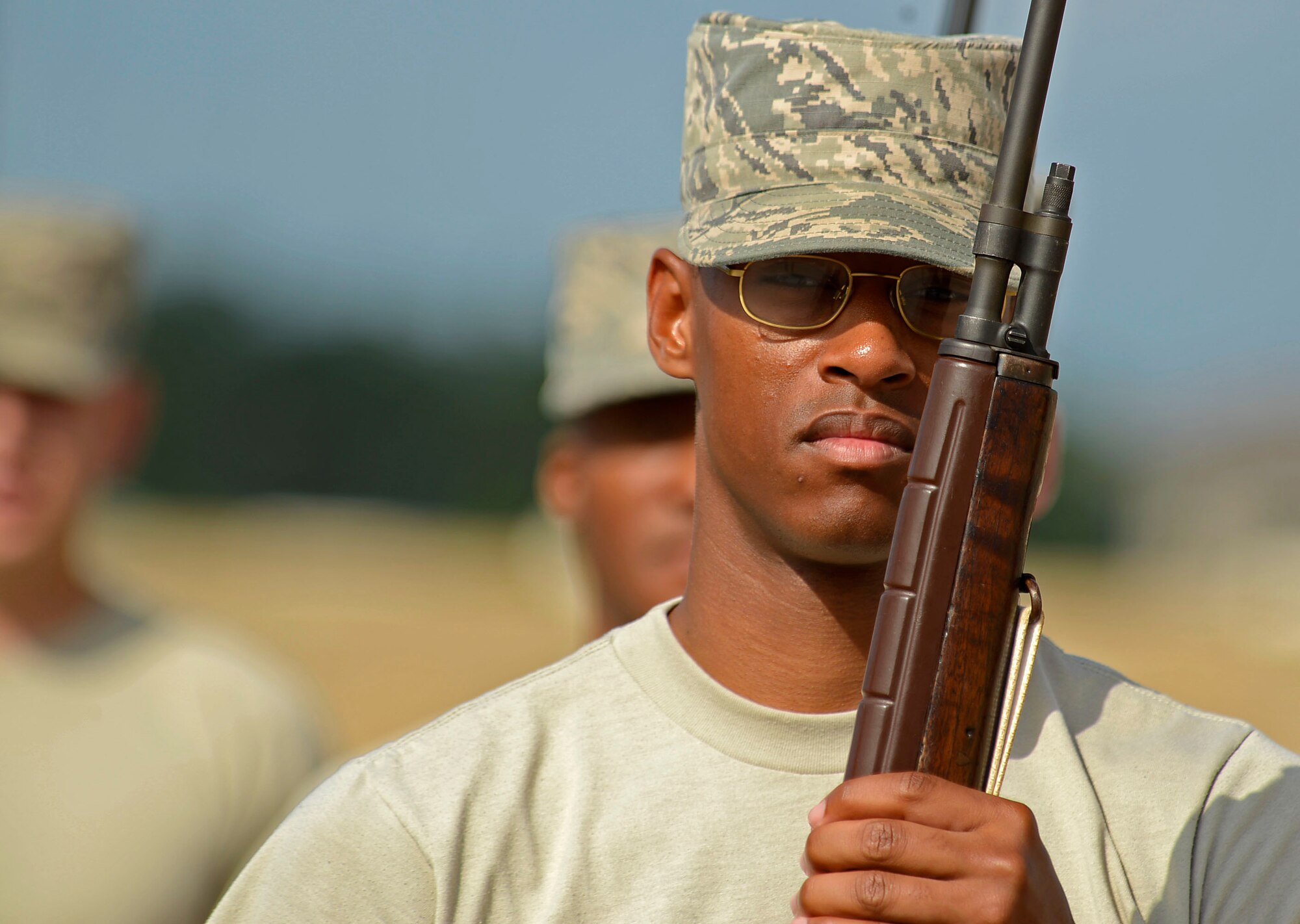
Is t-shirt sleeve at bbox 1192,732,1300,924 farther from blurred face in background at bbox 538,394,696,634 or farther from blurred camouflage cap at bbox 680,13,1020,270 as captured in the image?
blurred face in background at bbox 538,394,696,634

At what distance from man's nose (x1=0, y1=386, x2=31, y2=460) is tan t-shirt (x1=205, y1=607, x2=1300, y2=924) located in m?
3.70

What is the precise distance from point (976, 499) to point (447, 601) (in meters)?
27.9

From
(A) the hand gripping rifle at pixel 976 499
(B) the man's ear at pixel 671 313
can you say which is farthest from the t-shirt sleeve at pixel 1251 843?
(B) the man's ear at pixel 671 313

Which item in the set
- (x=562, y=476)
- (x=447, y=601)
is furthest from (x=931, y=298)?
(x=447, y=601)

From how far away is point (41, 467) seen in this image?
6117mm

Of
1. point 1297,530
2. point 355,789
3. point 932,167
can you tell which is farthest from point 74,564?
point 1297,530

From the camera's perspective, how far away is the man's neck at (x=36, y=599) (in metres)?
6.07

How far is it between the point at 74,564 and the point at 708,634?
13.1 feet

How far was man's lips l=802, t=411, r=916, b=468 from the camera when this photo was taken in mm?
2709

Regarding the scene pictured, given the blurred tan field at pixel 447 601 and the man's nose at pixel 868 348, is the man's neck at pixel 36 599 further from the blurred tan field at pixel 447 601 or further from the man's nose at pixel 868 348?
the blurred tan field at pixel 447 601

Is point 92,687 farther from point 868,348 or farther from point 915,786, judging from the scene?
point 915,786

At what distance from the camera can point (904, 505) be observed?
253 cm

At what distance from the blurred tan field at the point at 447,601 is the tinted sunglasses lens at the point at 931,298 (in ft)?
52.5

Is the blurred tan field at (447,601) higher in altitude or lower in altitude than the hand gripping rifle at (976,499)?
lower
